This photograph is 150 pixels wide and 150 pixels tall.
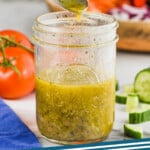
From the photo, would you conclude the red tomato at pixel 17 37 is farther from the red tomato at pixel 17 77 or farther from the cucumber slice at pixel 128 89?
the cucumber slice at pixel 128 89

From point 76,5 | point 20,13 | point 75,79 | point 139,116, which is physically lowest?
point 20,13

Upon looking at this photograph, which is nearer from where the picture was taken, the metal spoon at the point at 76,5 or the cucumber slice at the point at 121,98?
the metal spoon at the point at 76,5

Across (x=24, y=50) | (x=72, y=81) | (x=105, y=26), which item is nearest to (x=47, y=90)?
(x=72, y=81)

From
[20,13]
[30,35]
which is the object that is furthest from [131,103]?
[20,13]

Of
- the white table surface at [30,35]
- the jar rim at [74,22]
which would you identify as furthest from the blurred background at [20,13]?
the jar rim at [74,22]

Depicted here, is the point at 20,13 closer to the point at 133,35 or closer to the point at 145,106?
the point at 133,35

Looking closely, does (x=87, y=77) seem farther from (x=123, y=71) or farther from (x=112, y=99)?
(x=123, y=71)
